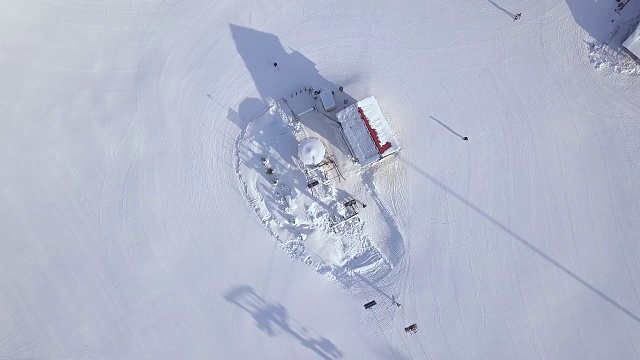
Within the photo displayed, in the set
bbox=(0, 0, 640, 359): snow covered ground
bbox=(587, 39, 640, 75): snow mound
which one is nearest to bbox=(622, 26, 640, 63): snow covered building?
bbox=(587, 39, 640, 75): snow mound

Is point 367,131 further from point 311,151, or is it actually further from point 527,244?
point 527,244

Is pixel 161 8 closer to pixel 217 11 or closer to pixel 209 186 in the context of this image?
pixel 217 11

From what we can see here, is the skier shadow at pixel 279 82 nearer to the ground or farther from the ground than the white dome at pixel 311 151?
farther from the ground

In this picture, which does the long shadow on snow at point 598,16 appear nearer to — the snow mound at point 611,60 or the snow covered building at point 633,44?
the snow mound at point 611,60

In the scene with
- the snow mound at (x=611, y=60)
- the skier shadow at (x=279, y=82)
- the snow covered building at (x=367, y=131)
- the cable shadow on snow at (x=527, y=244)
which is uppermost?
the skier shadow at (x=279, y=82)

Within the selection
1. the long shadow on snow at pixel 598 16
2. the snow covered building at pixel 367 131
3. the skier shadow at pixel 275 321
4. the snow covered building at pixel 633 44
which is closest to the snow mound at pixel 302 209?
the snow covered building at pixel 367 131

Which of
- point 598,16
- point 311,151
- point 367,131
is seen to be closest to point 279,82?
point 311,151
